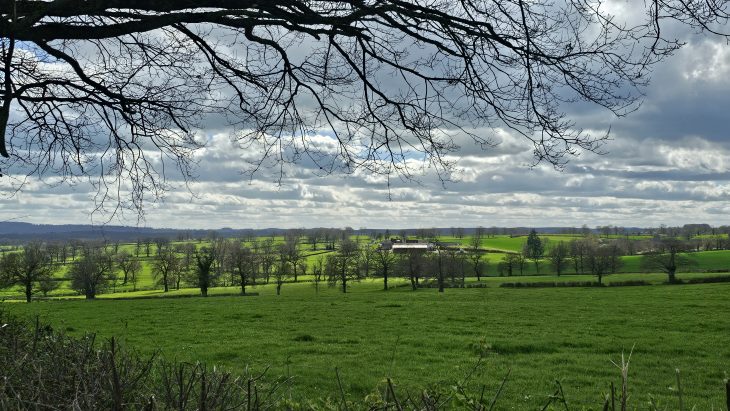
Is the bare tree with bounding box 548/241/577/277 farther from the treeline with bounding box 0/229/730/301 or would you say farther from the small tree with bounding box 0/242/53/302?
the small tree with bounding box 0/242/53/302

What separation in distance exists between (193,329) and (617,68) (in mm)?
21562

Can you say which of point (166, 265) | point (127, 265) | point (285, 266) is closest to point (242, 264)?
point (285, 266)

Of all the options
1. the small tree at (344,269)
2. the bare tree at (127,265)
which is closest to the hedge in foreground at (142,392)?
the small tree at (344,269)

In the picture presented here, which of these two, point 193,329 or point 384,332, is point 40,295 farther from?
point 384,332

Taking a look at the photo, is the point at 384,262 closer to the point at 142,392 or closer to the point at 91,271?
the point at 91,271

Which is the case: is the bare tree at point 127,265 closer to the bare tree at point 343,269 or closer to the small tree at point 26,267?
the small tree at point 26,267

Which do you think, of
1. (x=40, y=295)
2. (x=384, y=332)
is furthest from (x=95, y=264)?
(x=384, y=332)

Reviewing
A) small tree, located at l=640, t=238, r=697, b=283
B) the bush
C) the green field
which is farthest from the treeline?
the bush

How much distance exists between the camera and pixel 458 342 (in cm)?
1881

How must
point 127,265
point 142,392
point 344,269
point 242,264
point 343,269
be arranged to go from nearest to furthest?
point 142,392 → point 242,264 → point 343,269 → point 344,269 → point 127,265

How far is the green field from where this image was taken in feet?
43.2

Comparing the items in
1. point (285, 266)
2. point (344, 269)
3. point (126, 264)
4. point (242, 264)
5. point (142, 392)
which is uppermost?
point (142, 392)

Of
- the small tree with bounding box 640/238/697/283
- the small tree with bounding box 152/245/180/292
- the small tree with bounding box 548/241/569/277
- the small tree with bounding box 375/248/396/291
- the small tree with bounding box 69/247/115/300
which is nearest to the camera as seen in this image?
the small tree with bounding box 69/247/115/300

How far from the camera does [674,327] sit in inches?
888
